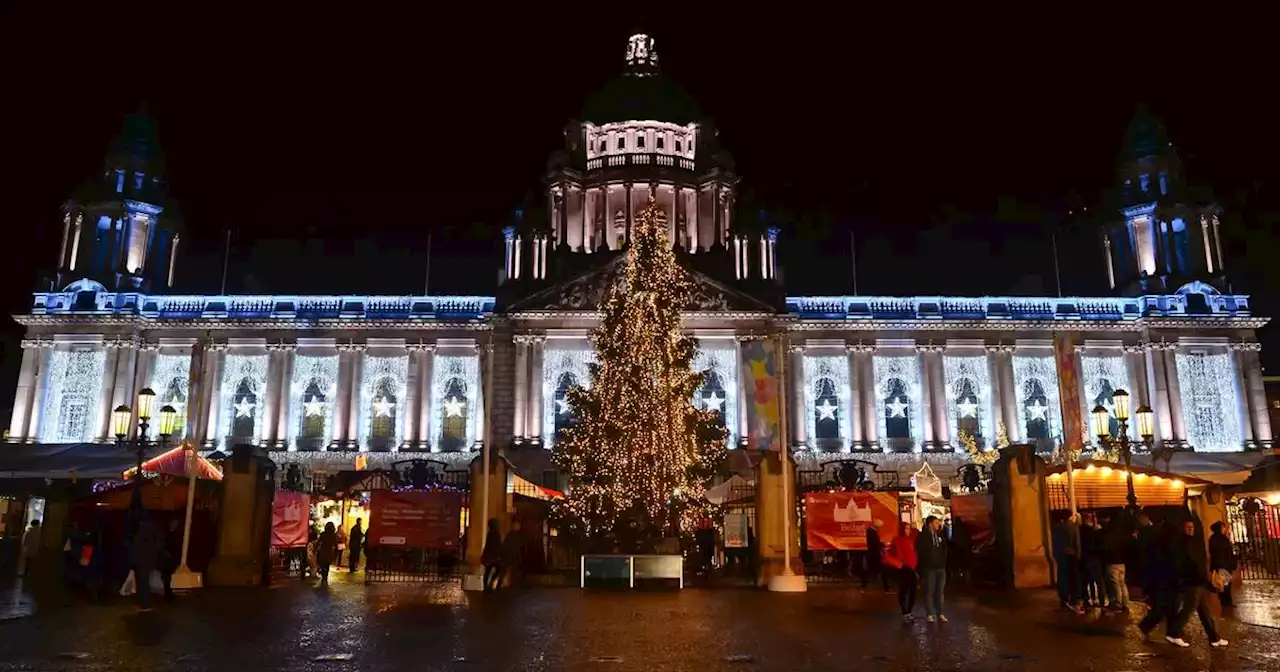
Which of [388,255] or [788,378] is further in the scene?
[388,255]

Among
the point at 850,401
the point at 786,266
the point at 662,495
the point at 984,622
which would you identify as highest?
the point at 786,266

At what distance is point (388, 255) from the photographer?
7350 centimetres

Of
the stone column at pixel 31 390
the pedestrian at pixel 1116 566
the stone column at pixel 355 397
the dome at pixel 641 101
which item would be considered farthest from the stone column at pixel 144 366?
the pedestrian at pixel 1116 566

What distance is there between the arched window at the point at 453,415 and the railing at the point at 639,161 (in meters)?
17.2

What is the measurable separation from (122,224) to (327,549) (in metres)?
41.5

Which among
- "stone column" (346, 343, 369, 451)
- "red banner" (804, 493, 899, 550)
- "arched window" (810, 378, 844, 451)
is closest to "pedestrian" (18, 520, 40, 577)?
"red banner" (804, 493, 899, 550)

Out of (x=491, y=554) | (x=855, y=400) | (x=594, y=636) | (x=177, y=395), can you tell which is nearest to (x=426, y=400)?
(x=177, y=395)

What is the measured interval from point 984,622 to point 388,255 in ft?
206

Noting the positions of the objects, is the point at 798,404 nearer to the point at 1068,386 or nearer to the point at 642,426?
the point at 642,426

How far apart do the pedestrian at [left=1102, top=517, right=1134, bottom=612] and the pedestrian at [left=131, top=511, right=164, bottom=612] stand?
60.3 ft

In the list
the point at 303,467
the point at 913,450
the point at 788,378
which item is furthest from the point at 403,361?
the point at 913,450

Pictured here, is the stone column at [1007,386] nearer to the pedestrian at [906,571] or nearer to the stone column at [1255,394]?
the stone column at [1255,394]

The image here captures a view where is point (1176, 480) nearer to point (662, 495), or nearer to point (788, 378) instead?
point (662, 495)

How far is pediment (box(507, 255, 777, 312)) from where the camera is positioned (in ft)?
184
